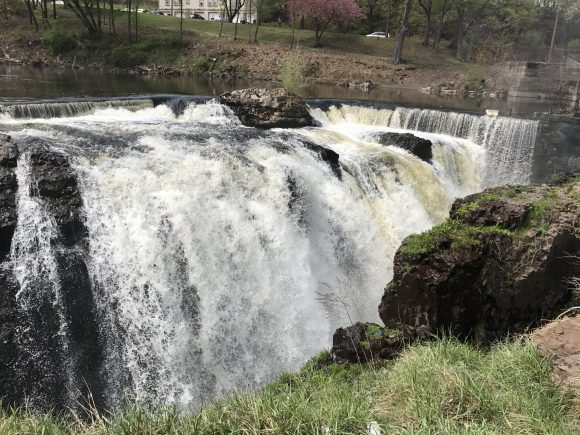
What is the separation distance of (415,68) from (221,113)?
24702 mm

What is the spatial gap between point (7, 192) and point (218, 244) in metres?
3.60

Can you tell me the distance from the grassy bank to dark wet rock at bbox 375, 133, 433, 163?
10186mm

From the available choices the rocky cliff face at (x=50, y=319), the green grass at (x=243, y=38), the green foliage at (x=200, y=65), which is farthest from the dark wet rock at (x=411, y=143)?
the green foliage at (x=200, y=65)

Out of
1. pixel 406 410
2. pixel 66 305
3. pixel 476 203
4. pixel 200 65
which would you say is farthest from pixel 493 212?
Answer: pixel 200 65

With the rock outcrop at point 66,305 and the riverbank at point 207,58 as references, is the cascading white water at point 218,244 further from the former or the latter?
the riverbank at point 207,58

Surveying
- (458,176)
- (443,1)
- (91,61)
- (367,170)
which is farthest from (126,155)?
(443,1)

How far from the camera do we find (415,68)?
120 feet

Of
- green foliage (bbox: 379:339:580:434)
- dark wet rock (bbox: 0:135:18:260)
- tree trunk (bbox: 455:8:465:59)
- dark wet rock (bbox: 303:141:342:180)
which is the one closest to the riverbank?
tree trunk (bbox: 455:8:465:59)

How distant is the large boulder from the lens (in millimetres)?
15531

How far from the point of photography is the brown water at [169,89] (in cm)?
2204

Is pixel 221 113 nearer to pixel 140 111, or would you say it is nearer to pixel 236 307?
pixel 140 111

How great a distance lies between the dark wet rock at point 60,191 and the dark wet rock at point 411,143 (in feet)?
30.9

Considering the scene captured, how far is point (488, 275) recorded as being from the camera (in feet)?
24.3

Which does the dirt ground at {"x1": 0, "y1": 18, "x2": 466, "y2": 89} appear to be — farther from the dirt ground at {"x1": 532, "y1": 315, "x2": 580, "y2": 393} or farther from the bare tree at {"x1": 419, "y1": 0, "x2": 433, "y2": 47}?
the dirt ground at {"x1": 532, "y1": 315, "x2": 580, "y2": 393}
